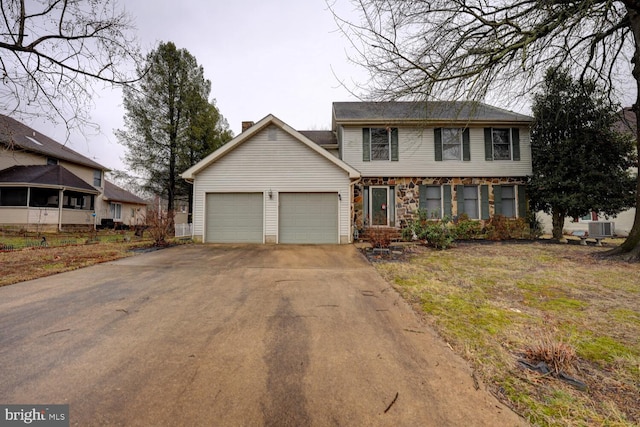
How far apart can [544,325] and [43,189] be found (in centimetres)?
2337

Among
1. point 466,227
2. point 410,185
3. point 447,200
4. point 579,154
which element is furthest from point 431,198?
point 579,154

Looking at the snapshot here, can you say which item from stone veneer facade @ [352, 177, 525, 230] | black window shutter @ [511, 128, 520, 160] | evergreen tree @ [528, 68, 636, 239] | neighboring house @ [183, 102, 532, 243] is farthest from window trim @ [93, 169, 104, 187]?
evergreen tree @ [528, 68, 636, 239]

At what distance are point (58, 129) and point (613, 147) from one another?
1803cm

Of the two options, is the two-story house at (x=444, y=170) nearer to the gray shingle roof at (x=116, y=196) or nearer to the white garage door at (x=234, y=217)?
the white garage door at (x=234, y=217)

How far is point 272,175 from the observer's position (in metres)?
10.8

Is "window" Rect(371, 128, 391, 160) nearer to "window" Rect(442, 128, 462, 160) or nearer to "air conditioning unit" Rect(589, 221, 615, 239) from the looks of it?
"window" Rect(442, 128, 462, 160)

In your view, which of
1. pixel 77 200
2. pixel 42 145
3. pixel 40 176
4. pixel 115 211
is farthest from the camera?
pixel 115 211

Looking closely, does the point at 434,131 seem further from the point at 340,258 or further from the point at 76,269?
the point at 76,269

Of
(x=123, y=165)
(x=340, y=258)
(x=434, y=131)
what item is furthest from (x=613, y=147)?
(x=123, y=165)

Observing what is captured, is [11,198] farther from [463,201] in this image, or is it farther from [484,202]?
[484,202]

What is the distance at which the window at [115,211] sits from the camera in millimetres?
23719

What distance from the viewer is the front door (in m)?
12.2

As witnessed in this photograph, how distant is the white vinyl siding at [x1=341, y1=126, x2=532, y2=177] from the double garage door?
3135mm

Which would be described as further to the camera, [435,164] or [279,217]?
[435,164]
